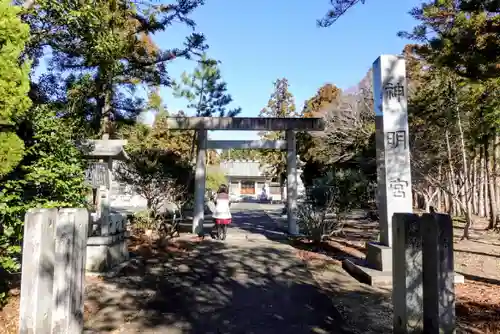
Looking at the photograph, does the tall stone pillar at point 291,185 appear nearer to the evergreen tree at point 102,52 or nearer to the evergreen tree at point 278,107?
the evergreen tree at point 102,52

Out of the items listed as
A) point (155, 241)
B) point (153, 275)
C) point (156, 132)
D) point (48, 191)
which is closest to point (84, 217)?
point (48, 191)

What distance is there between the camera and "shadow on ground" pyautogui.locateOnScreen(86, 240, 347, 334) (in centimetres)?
416

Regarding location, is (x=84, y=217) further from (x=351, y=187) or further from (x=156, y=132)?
(x=156, y=132)

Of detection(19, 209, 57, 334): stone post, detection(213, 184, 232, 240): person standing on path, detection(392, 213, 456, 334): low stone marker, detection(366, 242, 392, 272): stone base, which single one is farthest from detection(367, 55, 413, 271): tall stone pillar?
detection(19, 209, 57, 334): stone post

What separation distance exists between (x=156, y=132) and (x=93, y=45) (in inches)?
591

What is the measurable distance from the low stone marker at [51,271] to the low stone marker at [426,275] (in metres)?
2.97

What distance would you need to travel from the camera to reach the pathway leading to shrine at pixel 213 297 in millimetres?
4164

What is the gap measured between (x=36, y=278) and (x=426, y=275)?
11.2ft

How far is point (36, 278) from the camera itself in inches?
121

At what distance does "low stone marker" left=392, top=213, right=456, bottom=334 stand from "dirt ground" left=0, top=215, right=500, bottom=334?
1.16 metres

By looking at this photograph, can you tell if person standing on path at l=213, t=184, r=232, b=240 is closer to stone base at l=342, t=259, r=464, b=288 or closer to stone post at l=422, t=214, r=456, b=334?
stone base at l=342, t=259, r=464, b=288

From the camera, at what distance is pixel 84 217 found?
338 cm

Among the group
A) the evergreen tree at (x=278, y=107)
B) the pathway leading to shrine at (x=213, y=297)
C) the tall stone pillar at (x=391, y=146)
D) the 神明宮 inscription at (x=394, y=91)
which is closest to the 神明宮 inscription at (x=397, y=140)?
the tall stone pillar at (x=391, y=146)

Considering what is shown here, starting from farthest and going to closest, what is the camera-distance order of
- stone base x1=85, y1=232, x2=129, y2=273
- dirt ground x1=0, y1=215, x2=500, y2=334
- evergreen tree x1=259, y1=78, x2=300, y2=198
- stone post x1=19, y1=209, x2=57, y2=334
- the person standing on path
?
evergreen tree x1=259, y1=78, x2=300, y2=198
the person standing on path
stone base x1=85, y1=232, x2=129, y2=273
dirt ground x1=0, y1=215, x2=500, y2=334
stone post x1=19, y1=209, x2=57, y2=334
